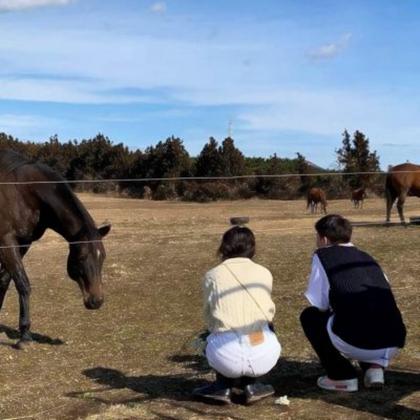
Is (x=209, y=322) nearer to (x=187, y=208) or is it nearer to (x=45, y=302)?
(x=45, y=302)

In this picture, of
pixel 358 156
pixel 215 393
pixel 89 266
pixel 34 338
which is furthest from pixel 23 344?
pixel 358 156

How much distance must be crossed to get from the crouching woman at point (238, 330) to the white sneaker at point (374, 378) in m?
0.59

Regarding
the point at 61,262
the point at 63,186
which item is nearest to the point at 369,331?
the point at 63,186

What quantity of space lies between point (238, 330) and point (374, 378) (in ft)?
2.96

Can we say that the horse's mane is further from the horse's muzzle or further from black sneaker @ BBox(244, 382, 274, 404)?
black sneaker @ BBox(244, 382, 274, 404)

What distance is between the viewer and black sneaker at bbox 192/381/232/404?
422cm

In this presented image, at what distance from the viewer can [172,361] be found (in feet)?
17.7

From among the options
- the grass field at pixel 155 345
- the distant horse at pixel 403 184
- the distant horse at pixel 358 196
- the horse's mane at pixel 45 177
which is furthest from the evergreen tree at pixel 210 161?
the horse's mane at pixel 45 177

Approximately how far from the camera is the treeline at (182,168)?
2792cm

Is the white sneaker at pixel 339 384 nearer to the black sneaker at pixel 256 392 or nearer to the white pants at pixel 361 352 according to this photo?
Result: the white pants at pixel 361 352

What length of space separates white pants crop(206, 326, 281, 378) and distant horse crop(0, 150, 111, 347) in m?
2.25

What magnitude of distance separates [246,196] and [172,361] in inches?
875

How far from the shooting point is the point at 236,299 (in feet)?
14.0

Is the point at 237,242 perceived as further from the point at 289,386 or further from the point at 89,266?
the point at 89,266
